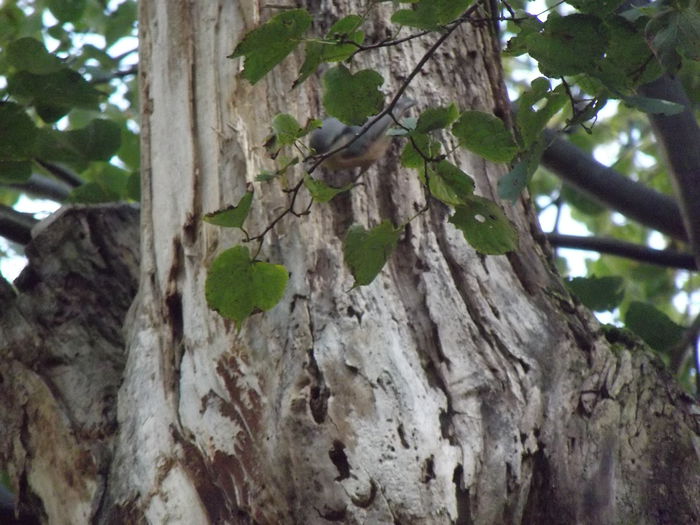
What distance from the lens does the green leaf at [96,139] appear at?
2004 mm

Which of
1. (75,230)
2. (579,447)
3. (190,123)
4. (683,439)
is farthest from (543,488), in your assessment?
(75,230)

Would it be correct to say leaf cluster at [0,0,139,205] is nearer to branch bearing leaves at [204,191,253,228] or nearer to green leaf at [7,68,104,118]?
green leaf at [7,68,104,118]

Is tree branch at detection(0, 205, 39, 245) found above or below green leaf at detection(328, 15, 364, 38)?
above

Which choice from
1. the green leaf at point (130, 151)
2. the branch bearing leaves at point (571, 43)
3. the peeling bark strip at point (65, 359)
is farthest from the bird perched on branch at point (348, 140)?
the green leaf at point (130, 151)

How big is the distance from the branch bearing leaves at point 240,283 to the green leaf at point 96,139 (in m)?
0.99

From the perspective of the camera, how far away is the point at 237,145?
1458mm

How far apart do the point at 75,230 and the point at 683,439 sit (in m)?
1.16

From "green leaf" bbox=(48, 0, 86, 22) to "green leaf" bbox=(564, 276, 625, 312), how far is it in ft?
5.80

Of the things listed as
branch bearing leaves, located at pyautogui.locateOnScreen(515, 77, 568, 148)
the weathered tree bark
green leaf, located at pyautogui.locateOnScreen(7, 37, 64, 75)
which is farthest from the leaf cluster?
branch bearing leaves, located at pyautogui.locateOnScreen(515, 77, 568, 148)

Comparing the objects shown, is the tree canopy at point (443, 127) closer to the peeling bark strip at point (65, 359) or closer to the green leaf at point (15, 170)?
the green leaf at point (15, 170)

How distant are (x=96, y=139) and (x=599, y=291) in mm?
1214

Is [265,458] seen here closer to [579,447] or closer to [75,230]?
[579,447]

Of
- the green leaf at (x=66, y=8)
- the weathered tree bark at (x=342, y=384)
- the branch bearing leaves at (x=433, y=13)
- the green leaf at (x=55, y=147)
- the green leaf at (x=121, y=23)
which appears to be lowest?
the weathered tree bark at (x=342, y=384)

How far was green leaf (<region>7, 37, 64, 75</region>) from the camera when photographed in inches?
69.5
